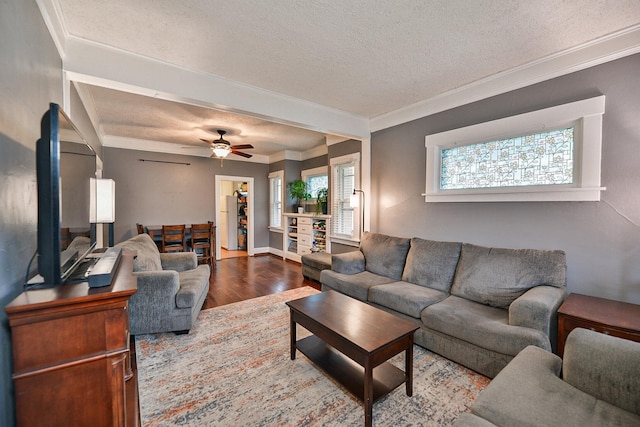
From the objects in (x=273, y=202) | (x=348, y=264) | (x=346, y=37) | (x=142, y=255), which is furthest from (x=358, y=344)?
(x=273, y=202)

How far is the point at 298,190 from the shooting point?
6.16 metres

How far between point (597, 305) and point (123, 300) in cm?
313

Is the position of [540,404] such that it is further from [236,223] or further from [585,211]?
[236,223]

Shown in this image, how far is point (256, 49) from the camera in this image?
7.49ft

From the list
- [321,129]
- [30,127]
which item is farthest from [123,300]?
[321,129]

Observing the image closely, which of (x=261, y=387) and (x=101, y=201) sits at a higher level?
(x=101, y=201)

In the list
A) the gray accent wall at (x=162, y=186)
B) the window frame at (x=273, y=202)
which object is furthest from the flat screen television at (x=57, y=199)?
the window frame at (x=273, y=202)

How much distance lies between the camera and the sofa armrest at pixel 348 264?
353 cm

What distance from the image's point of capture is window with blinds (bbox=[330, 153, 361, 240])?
4.73 metres

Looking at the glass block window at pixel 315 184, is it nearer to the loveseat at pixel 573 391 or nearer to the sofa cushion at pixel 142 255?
the sofa cushion at pixel 142 255

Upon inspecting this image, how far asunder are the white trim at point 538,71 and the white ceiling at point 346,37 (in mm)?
17

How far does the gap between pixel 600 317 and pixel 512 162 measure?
158 centimetres

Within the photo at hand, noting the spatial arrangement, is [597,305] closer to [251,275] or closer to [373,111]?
[373,111]

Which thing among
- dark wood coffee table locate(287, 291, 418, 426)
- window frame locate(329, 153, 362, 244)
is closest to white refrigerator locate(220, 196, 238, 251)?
window frame locate(329, 153, 362, 244)
